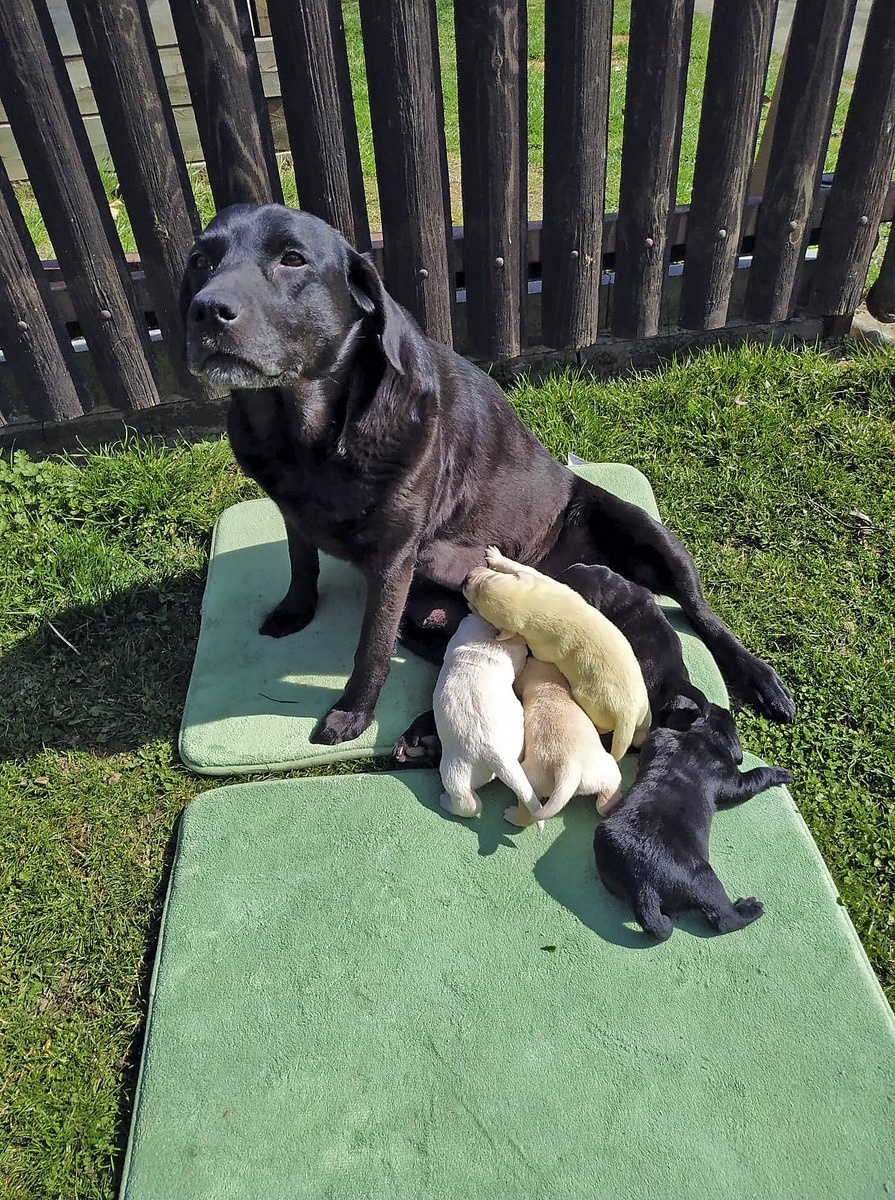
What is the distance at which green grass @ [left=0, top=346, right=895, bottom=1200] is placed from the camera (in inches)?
93.7

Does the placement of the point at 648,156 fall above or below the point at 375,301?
below

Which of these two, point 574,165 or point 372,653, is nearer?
point 372,653

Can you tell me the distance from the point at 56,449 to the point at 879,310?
4390mm

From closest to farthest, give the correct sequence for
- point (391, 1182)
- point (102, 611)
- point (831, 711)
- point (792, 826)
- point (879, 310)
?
point (391, 1182)
point (792, 826)
point (831, 711)
point (102, 611)
point (879, 310)

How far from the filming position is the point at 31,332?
388cm

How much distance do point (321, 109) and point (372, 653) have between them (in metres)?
2.36

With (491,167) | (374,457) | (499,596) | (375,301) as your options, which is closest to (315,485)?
(374,457)

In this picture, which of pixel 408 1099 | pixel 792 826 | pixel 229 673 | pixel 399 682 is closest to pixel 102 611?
pixel 229 673

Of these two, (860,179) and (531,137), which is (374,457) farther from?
(531,137)

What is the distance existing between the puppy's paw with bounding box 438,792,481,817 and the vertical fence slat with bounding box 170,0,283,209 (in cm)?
261

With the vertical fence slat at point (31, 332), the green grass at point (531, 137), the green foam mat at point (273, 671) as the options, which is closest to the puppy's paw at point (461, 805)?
the green foam mat at point (273, 671)

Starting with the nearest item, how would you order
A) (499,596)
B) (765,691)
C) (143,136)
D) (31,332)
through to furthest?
1. (499,596)
2. (765,691)
3. (143,136)
4. (31,332)

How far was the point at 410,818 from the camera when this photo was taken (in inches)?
107

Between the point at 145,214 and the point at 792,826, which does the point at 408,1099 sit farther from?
the point at 145,214
